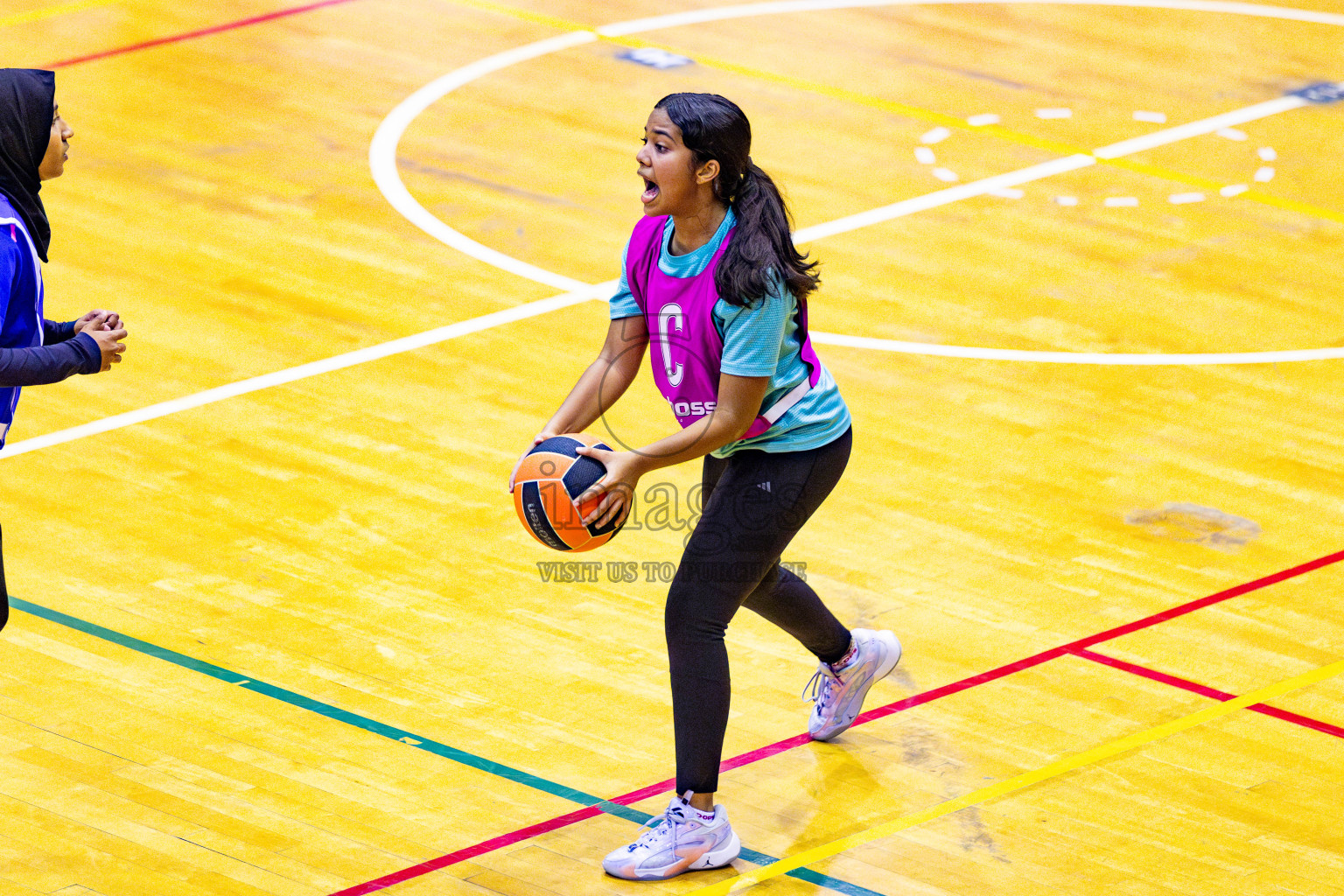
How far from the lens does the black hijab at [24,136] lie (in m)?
5.32

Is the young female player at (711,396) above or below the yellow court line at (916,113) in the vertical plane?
above

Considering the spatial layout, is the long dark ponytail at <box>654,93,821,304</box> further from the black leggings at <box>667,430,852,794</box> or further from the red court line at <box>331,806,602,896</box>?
the red court line at <box>331,806,602,896</box>

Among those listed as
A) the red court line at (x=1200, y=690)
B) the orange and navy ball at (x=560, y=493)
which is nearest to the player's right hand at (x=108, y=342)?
the orange and navy ball at (x=560, y=493)

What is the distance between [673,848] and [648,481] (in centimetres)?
283

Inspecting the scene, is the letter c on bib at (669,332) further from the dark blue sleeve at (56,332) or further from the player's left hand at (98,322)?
the dark blue sleeve at (56,332)

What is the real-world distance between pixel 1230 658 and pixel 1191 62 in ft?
25.4

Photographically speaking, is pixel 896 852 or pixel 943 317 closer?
pixel 896 852

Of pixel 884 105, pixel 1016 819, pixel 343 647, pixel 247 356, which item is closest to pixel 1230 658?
pixel 1016 819

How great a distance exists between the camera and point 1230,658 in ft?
23.1

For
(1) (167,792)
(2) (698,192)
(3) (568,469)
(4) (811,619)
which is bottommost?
(1) (167,792)

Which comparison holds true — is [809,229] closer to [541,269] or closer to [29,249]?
[541,269]

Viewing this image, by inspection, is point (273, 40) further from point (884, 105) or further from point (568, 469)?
point (568, 469)

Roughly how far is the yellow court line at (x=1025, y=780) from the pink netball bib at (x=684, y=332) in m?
1.17

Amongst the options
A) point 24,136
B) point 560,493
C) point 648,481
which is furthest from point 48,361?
point 648,481
